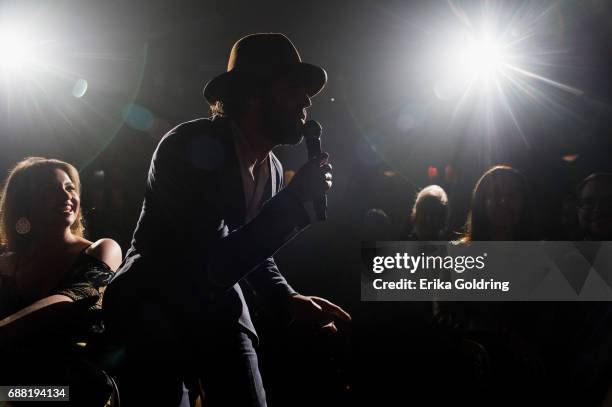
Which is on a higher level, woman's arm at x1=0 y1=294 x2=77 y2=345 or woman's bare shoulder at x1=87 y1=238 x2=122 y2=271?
woman's bare shoulder at x1=87 y1=238 x2=122 y2=271

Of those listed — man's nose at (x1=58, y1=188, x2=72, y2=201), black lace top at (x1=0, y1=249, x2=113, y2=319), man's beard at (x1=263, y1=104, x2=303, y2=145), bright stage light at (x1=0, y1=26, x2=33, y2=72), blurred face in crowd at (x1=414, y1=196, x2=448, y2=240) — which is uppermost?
bright stage light at (x1=0, y1=26, x2=33, y2=72)

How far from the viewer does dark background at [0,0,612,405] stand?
10.2 ft

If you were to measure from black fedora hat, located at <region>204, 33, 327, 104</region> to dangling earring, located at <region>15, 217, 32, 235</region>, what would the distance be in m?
1.11

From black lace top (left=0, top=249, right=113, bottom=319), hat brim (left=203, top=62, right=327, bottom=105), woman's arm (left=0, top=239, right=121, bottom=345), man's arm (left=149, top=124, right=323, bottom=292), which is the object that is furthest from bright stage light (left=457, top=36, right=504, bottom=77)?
woman's arm (left=0, top=239, right=121, bottom=345)

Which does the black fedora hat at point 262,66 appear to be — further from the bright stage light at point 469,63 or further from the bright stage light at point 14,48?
the bright stage light at point 469,63

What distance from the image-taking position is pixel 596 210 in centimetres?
245

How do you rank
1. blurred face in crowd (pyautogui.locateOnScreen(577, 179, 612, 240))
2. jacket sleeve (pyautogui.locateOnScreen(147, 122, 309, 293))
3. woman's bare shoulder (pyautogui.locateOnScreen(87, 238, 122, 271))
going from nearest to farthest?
jacket sleeve (pyautogui.locateOnScreen(147, 122, 309, 293))
woman's bare shoulder (pyautogui.locateOnScreen(87, 238, 122, 271))
blurred face in crowd (pyautogui.locateOnScreen(577, 179, 612, 240))

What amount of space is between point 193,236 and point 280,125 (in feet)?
1.65

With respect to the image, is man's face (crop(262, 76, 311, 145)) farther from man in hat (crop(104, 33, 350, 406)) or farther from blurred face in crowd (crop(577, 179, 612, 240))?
blurred face in crowd (crop(577, 179, 612, 240))

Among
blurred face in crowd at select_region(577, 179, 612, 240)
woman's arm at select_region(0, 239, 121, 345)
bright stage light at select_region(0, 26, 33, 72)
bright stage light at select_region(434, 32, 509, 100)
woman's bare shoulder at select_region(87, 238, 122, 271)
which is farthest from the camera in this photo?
bright stage light at select_region(434, 32, 509, 100)

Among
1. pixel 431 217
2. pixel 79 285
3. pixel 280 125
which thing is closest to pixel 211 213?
pixel 280 125

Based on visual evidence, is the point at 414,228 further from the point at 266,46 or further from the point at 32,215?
the point at 32,215

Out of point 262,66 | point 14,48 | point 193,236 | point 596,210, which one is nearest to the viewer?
point 193,236

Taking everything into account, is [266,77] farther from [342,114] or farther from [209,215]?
[342,114]
